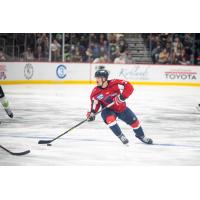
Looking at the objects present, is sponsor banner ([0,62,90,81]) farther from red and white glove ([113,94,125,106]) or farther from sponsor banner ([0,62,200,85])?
red and white glove ([113,94,125,106])

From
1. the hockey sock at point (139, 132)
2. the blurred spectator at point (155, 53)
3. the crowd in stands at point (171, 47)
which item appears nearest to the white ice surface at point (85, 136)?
the hockey sock at point (139, 132)

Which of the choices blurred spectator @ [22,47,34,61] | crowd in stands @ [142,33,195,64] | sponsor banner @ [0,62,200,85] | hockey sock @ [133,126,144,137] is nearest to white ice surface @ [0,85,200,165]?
hockey sock @ [133,126,144,137]

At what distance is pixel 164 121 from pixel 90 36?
3.05ft

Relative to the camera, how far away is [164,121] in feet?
15.2

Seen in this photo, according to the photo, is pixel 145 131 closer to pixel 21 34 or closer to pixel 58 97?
pixel 58 97

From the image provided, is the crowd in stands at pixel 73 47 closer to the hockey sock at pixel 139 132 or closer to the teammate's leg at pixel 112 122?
the teammate's leg at pixel 112 122

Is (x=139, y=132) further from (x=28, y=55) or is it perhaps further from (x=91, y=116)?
(x=28, y=55)

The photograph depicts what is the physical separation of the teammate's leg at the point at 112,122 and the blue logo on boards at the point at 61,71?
0.81 metres

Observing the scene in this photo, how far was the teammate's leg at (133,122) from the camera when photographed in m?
4.50

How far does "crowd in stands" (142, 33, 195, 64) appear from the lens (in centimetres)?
470

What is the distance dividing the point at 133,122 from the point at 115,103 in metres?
0.21

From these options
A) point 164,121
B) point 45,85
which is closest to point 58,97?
point 45,85

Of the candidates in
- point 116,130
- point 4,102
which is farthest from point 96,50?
point 4,102

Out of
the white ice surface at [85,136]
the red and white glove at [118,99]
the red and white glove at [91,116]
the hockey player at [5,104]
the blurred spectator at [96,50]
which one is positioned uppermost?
the blurred spectator at [96,50]
